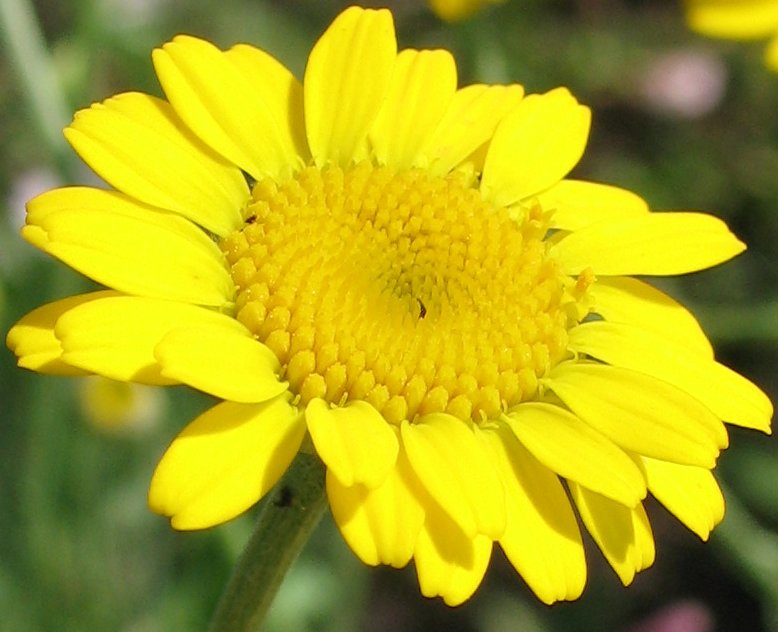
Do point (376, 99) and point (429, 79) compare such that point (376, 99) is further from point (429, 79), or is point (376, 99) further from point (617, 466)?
point (617, 466)

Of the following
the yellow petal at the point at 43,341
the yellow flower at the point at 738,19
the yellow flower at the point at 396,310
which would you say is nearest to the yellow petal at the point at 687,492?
the yellow flower at the point at 396,310

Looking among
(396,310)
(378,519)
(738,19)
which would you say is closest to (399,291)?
(396,310)

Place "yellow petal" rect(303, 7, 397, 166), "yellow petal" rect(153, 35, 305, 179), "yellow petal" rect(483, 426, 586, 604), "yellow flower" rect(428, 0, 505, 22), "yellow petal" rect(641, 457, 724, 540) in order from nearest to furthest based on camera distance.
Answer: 1. "yellow petal" rect(483, 426, 586, 604)
2. "yellow petal" rect(641, 457, 724, 540)
3. "yellow petal" rect(153, 35, 305, 179)
4. "yellow petal" rect(303, 7, 397, 166)
5. "yellow flower" rect(428, 0, 505, 22)

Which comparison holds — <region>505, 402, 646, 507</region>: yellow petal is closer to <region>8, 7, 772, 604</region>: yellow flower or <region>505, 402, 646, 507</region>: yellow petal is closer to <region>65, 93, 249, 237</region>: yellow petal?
<region>8, 7, 772, 604</region>: yellow flower

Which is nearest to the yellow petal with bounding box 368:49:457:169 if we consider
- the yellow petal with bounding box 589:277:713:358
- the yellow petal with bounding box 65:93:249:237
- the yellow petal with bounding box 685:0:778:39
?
the yellow petal with bounding box 65:93:249:237

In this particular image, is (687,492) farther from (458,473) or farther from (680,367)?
(458,473)

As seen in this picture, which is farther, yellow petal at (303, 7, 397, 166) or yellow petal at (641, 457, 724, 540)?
yellow petal at (303, 7, 397, 166)

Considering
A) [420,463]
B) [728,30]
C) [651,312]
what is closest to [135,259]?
[420,463]
